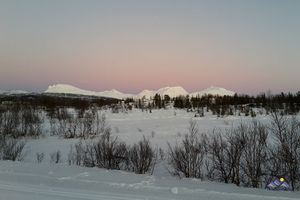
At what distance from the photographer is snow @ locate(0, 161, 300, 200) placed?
240 inches

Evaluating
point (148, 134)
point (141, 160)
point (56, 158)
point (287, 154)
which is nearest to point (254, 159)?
point (287, 154)

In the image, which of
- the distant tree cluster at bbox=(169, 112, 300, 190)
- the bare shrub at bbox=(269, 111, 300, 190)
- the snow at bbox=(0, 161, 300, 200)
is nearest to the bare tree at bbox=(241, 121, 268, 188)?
the distant tree cluster at bbox=(169, 112, 300, 190)

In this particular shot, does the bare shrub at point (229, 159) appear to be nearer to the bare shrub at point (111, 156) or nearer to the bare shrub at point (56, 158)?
the bare shrub at point (111, 156)

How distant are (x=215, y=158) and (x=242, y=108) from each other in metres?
38.4

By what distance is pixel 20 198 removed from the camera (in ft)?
19.7

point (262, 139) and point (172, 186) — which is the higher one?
point (262, 139)

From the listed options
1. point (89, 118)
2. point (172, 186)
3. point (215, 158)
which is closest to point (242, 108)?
point (89, 118)

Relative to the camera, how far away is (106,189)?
268 inches

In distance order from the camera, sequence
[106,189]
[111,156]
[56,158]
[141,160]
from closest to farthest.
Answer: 1. [106,189]
2. [141,160]
3. [111,156]
4. [56,158]

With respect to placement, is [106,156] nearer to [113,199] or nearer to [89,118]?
[113,199]

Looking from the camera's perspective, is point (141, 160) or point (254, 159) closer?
point (254, 159)

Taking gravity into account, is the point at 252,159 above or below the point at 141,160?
above

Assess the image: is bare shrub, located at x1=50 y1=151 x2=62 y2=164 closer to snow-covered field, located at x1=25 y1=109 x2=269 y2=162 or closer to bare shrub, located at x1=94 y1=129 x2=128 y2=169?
snow-covered field, located at x1=25 y1=109 x2=269 y2=162

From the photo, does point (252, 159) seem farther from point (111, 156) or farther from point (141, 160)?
point (111, 156)
